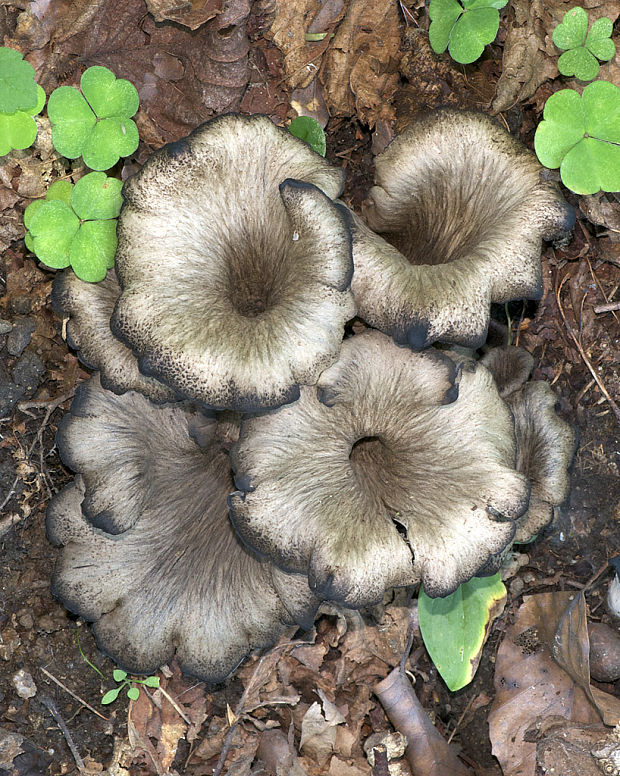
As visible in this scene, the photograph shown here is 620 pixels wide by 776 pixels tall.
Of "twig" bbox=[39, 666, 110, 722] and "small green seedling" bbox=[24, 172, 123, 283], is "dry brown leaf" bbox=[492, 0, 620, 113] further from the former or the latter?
"twig" bbox=[39, 666, 110, 722]

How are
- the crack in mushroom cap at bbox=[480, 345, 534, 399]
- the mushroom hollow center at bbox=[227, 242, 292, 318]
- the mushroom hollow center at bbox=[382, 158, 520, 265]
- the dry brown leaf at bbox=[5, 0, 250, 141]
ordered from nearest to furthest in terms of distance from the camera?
the mushroom hollow center at bbox=[227, 242, 292, 318] < the mushroom hollow center at bbox=[382, 158, 520, 265] < the dry brown leaf at bbox=[5, 0, 250, 141] < the crack in mushroom cap at bbox=[480, 345, 534, 399]

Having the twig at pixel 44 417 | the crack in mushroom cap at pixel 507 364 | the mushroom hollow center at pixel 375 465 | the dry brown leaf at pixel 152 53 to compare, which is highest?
the dry brown leaf at pixel 152 53

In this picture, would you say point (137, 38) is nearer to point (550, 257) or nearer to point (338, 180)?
point (338, 180)

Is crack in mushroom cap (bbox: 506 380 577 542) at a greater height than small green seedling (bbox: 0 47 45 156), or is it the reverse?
small green seedling (bbox: 0 47 45 156)

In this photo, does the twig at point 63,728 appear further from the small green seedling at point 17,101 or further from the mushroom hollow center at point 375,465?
the small green seedling at point 17,101

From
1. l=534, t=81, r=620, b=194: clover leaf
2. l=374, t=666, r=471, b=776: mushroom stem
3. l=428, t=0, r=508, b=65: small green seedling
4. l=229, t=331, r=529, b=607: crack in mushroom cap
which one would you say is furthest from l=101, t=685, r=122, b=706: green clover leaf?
l=428, t=0, r=508, b=65: small green seedling

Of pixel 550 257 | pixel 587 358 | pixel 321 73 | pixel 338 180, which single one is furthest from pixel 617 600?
Answer: pixel 321 73

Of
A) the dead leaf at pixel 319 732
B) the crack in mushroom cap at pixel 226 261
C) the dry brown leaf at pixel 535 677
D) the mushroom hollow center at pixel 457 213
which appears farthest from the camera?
the dead leaf at pixel 319 732

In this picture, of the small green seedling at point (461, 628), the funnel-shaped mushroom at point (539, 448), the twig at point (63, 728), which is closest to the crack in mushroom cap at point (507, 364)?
the funnel-shaped mushroom at point (539, 448)

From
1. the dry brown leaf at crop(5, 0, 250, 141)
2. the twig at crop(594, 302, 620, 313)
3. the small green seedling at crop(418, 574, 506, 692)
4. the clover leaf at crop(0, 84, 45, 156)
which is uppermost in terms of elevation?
the dry brown leaf at crop(5, 0, 250, 141)
